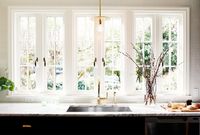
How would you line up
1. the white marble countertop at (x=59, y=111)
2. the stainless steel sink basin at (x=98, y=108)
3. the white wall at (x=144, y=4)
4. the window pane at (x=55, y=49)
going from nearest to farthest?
the white marble countertop at (x=59, y=111) → the stainless steel sink basin at (x=98, y=108) → the white wall at (x=144, y=4) → the window pane at (x=55, y=49)

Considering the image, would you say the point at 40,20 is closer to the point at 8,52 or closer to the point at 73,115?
the point at 8,52

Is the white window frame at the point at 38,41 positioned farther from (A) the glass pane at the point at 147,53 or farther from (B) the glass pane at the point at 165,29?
(B) the glass pane at the point at 165,29

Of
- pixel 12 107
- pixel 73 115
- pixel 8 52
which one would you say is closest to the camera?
pixel 73 115

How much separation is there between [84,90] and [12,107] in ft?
3.25

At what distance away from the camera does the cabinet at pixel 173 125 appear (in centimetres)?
289

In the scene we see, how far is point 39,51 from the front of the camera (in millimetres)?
3719

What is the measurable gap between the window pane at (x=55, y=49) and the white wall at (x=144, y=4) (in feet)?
0.85

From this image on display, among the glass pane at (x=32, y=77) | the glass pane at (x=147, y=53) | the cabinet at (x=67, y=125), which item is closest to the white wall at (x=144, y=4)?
the glass pane at (x=32, y=77)

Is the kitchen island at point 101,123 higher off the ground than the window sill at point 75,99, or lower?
lower

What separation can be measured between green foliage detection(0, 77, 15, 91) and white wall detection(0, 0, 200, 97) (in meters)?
0.28

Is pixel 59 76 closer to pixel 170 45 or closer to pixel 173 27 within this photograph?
pixel 170 45

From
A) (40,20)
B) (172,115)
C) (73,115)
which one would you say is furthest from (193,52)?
(40,20)

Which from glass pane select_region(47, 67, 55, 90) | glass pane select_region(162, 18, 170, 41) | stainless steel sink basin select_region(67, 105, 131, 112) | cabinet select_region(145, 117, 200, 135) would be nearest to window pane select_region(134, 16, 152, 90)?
glass pane select_region(162, 18, 170, 41)

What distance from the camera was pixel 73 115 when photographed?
2857mm
